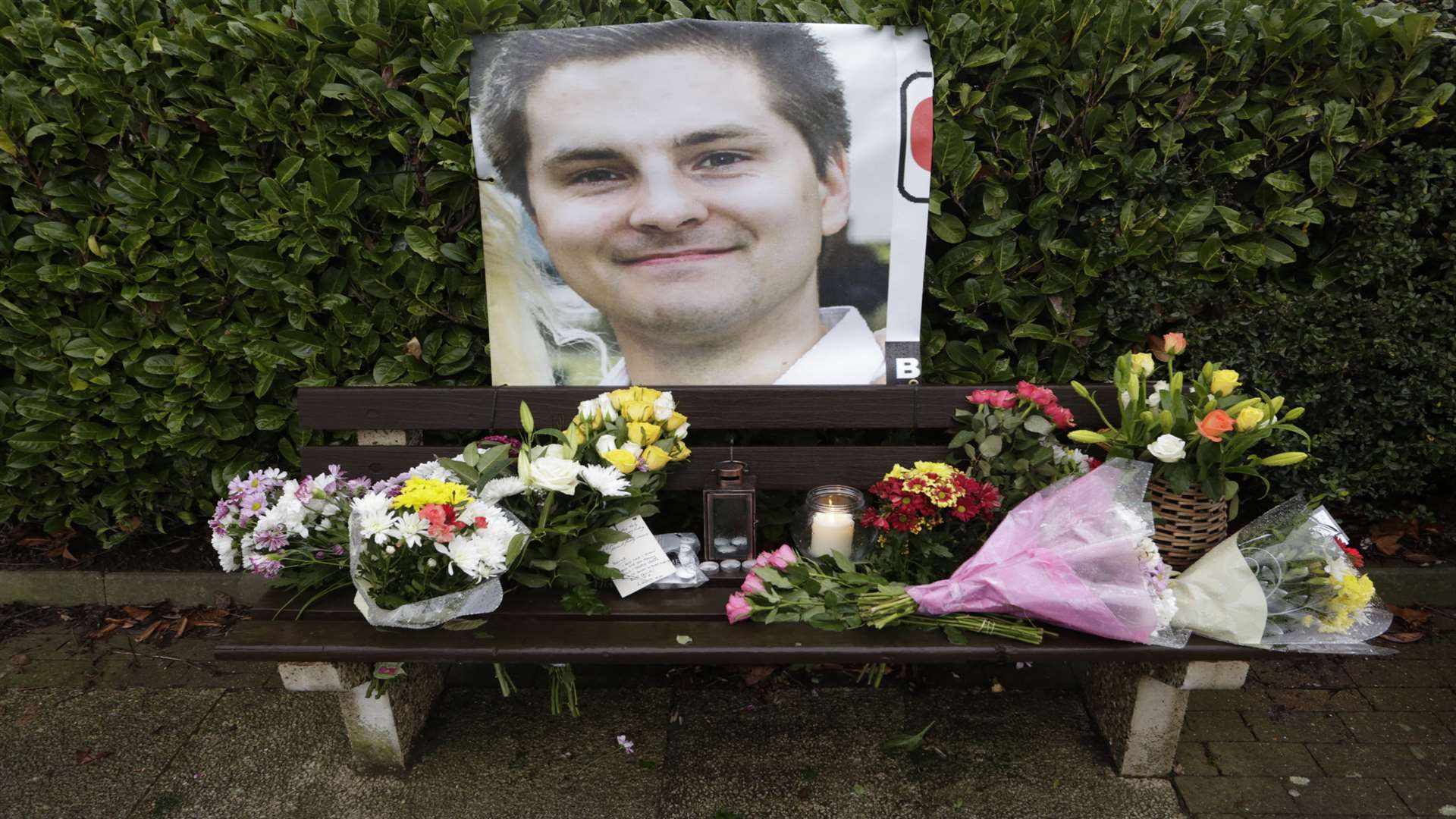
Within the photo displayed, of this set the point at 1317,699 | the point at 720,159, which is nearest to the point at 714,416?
the point at 720,159

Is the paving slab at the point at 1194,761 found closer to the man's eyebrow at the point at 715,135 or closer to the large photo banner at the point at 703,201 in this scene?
the large photo banner at the point at 703,201

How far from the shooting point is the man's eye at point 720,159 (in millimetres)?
2771

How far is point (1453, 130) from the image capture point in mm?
2832

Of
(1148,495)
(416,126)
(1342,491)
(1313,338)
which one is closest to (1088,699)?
(1148,495)

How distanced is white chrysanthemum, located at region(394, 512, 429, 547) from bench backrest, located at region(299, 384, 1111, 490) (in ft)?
2.40

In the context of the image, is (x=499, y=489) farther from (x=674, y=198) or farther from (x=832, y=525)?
(x=674, y=198)

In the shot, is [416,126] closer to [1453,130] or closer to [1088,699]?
[1088,699]

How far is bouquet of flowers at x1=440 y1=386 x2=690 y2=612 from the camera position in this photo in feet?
7.77

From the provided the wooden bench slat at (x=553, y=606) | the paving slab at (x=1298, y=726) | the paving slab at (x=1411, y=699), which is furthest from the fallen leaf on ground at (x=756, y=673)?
the paving slab at (x=1411, y=699)

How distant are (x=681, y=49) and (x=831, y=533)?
151cm

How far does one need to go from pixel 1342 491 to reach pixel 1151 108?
4.72ft

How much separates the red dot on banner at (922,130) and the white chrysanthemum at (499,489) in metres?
1.55

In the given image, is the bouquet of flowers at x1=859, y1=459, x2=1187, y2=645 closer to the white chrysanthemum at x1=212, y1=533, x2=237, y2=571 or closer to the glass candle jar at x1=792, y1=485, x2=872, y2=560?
the glass candle jar at x1=792, y1=485, x2=872, y2=560

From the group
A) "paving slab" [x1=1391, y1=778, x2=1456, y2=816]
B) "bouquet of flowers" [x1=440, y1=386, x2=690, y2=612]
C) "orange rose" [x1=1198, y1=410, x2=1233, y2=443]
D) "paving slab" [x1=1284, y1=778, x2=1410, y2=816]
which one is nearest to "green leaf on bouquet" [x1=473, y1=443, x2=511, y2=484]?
"bouquet of flowers" [x1=440, y1=386, x2=690, y2=612]
